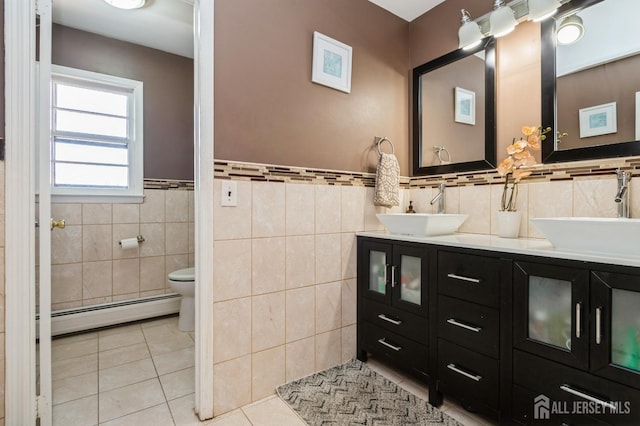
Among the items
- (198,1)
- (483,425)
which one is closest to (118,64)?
(198,1)

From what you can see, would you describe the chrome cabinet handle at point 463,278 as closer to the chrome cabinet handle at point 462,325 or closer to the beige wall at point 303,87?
the chrome cabinet handle at point 462,325

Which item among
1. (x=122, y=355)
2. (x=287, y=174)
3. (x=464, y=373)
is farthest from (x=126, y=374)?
(x=464, y=373)

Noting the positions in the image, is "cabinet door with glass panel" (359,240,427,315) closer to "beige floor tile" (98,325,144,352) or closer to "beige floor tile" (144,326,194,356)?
"beige floor tile" (144,326,194,356)

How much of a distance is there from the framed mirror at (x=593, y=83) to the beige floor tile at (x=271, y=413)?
5.99 feet

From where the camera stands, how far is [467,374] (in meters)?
1.42

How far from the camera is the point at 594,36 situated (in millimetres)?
1504

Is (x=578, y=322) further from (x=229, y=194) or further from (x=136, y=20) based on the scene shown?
(x=136, y=20)

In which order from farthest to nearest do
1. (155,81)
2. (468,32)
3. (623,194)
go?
(155,81) < (468,32) < (623,194)

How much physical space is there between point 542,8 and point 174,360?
9.60 ft

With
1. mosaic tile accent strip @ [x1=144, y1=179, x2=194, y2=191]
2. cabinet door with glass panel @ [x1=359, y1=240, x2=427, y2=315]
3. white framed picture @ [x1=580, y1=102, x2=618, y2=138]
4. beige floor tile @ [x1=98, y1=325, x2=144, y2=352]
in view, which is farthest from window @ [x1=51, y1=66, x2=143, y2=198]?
white framed picture @ [x1=580, y1=102, x2=618, y2=138]

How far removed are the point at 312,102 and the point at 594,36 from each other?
1.42 m

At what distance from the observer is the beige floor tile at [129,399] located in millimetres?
1529

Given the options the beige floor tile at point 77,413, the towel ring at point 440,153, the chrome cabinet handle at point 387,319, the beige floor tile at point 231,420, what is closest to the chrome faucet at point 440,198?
the towel ring at point 440,153

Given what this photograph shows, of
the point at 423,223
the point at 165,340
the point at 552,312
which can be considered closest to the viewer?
the point at 552,312
